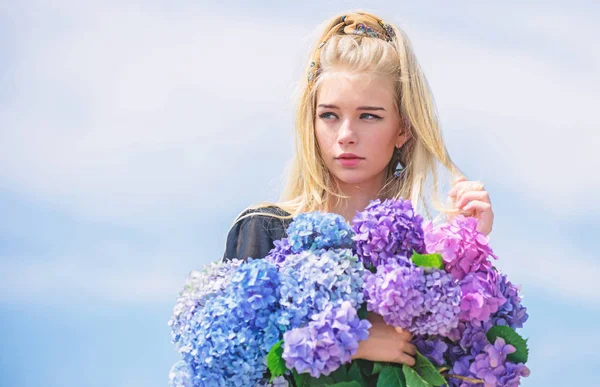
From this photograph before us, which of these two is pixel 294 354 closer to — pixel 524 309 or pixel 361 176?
pixel 524 309

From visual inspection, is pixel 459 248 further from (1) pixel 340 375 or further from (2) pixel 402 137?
(2) pixel 402 137

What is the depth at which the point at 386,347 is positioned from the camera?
3.48 m

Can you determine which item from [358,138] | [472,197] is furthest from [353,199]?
[472,197]

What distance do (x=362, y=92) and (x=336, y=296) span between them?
5.01 feet

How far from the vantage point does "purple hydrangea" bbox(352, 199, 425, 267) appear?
352 centimetres

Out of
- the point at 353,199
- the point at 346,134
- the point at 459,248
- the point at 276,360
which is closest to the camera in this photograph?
the point at 276,360

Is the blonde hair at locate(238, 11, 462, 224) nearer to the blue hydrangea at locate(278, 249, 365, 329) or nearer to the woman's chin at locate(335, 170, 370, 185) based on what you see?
the woman's chin at locate(335, 170, 370, 185)

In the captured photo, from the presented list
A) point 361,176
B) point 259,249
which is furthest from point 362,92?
point 259,249

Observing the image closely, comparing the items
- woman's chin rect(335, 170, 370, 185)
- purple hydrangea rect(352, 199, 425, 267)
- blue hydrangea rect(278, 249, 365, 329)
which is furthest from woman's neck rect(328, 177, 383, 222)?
blue hydrangea rect(278, 249, 365, 329)

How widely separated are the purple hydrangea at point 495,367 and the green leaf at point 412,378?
0.24 m

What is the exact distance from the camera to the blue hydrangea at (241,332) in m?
3.40

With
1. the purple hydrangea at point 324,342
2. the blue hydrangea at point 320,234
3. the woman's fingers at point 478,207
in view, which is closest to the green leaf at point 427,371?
the purple hydrangea at point 324,342

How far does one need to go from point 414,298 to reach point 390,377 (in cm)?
37

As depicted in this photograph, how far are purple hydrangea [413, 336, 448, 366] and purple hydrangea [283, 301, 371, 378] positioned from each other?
38cm
